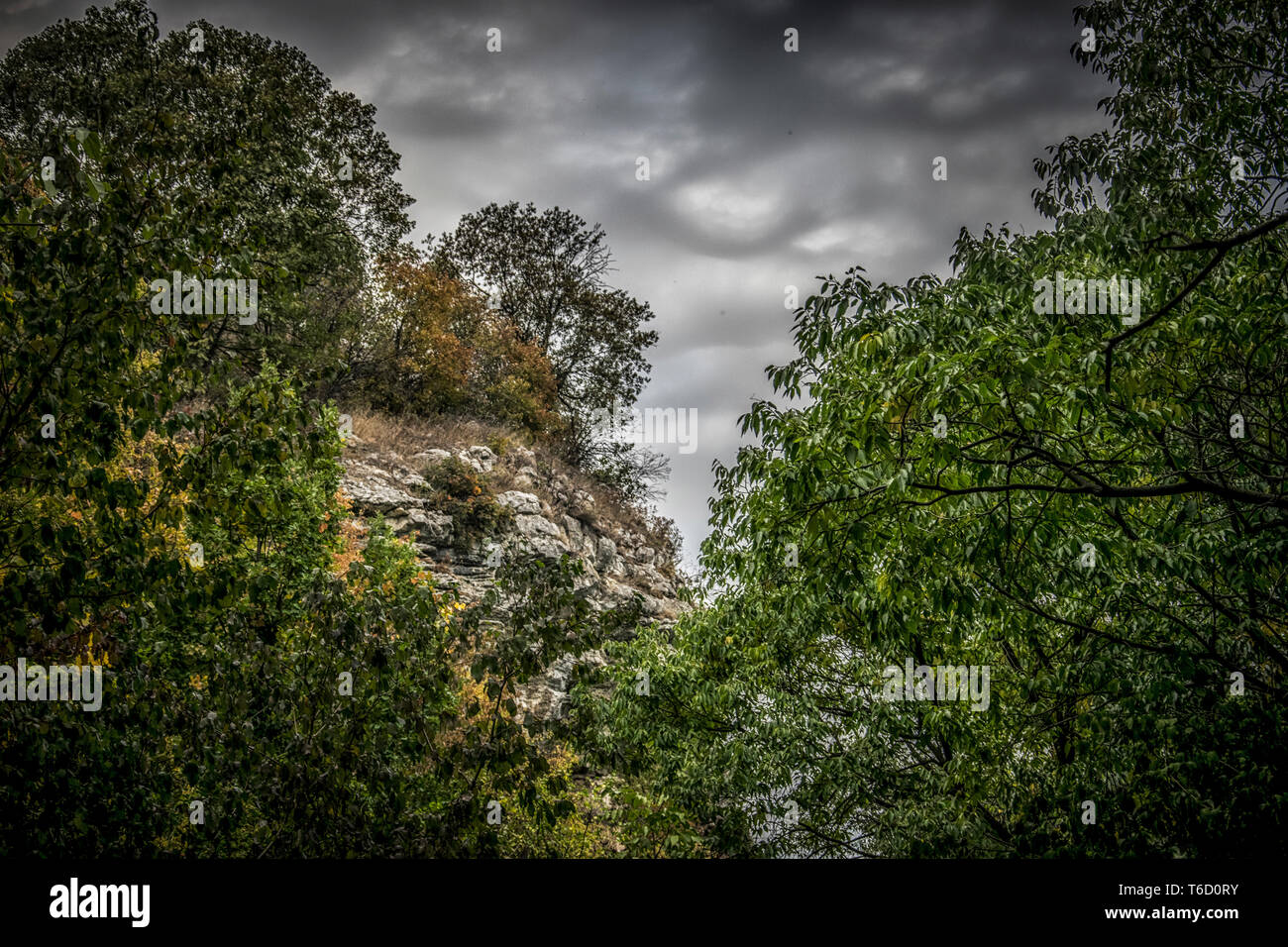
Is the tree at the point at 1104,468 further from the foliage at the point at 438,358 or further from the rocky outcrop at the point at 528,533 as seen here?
the foliage at the point at 438,358

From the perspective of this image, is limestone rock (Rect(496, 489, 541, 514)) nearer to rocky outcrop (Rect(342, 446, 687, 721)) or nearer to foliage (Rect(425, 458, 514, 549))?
rocky outcrop (Rect(342, 446, 687, 721))

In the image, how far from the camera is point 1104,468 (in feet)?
21.3

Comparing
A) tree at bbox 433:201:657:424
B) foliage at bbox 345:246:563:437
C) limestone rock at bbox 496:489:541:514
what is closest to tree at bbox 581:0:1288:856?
limestone rock at bbox 496:489:541:514

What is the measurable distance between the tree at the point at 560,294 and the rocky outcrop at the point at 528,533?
8555 millimetres

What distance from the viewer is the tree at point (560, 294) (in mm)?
36719

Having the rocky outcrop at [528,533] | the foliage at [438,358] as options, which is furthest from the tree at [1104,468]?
the foliage at [438,358]

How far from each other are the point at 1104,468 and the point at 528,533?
1835 centimetres

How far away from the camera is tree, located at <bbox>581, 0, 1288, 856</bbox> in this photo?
5.18m

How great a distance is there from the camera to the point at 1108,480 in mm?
6883

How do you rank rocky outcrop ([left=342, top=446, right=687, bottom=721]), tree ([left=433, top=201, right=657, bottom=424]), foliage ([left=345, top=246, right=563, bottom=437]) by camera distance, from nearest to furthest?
rocky outcrop ([left=342, top=446, right=687, bottom=721]) → foliage ([left=345, top=246, right=563, bottom=437]) → tree ([left=433, top=201, right=657, bottom=424])

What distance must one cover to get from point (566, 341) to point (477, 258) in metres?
5.98

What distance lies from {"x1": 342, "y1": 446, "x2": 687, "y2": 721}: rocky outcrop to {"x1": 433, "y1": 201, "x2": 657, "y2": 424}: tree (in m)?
8.55
